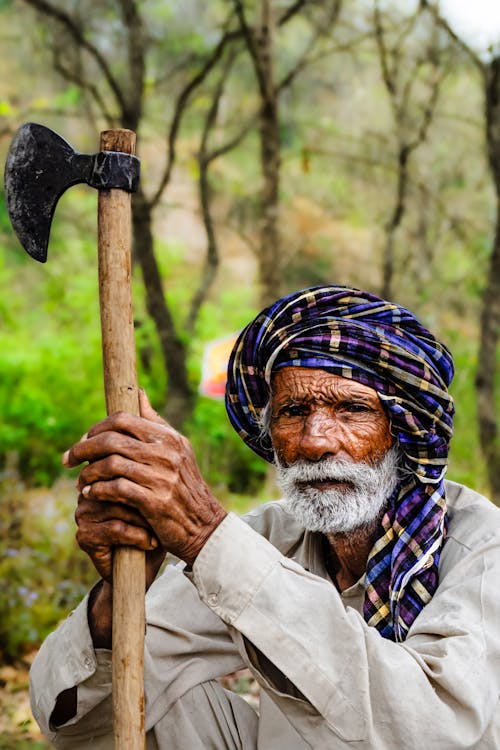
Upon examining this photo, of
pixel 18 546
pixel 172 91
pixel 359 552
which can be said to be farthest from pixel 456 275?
pixel 359 552

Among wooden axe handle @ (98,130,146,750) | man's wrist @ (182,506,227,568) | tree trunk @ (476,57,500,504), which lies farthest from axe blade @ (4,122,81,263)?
tree trunk @ (476,57,500,504)

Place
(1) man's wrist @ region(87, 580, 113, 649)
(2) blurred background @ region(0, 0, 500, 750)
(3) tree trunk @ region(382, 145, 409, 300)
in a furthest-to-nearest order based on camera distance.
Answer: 1. (3) tree trunk @ region(382, 145, 409, 300)
2. (2) blurred background @ region(0, 0, 500, 750)
3. (1) man's wrist @ region(87, 580, 113, 649)

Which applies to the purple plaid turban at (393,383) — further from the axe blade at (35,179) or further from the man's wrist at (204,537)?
the axe blade at (35,179)

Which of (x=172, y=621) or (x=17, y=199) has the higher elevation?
(x=17, y=199)

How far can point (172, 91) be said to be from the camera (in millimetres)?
15992

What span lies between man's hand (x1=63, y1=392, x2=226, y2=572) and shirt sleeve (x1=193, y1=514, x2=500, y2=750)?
7 cm

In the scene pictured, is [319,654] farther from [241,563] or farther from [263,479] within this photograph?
[263,479]

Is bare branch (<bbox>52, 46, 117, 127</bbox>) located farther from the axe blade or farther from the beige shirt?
the beige shirt

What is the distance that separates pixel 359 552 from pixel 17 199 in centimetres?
144

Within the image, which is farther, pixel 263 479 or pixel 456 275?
pixel 456 275

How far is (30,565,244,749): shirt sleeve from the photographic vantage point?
2471 millimetres

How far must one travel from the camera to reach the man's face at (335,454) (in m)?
2.62

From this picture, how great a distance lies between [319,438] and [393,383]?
27 centimetres

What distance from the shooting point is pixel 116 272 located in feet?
6.98
